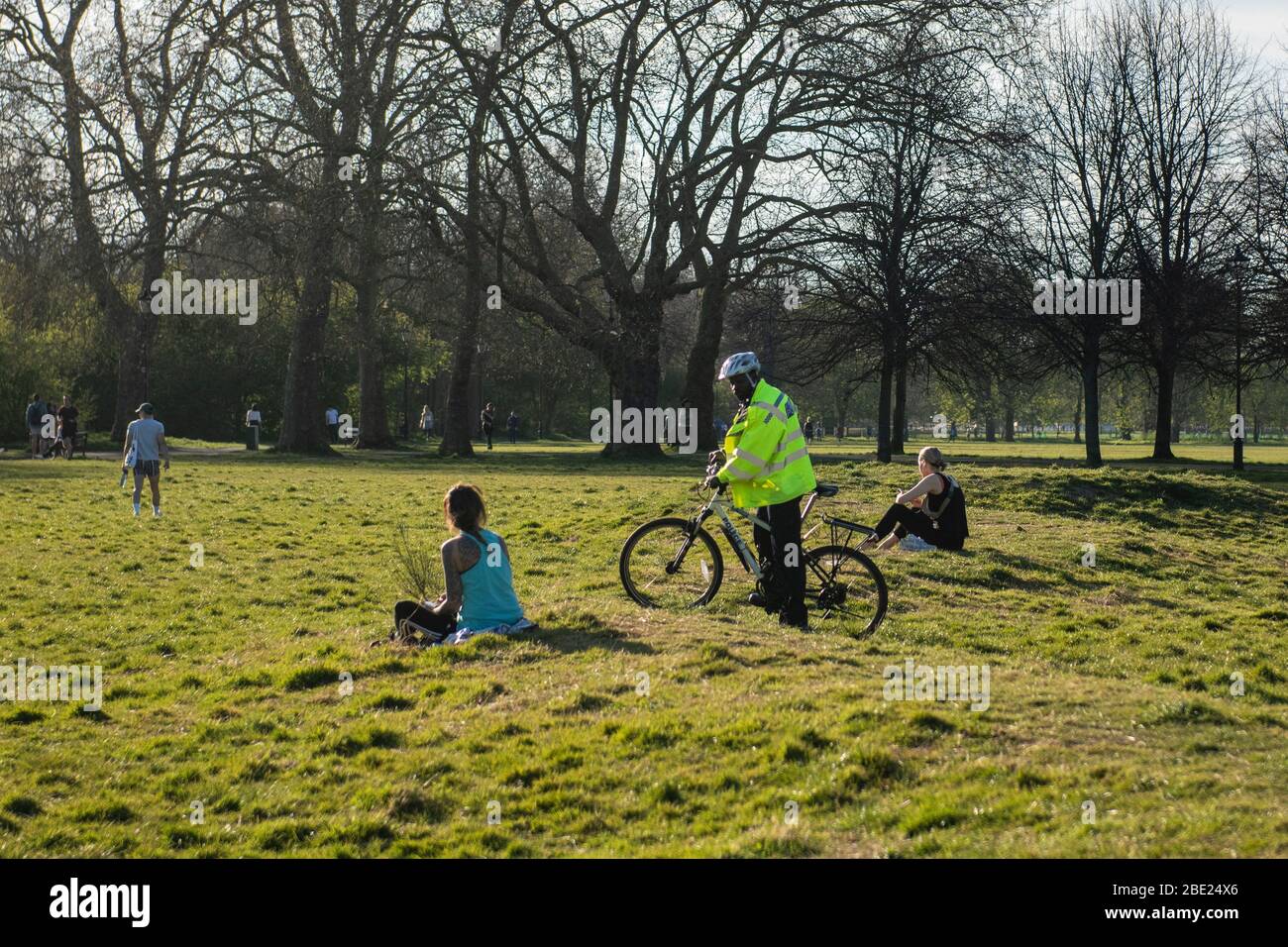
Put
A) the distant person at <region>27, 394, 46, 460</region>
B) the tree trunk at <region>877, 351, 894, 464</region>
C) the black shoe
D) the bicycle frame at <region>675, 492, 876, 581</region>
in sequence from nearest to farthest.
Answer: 1. the bicycle frame at <region>675, 492, 876, 581</region>
2. the black shoe
3. the distant person at <region>27, 394, 46, 460</region>
4. the tree trunk at <region>877, 351, 894, 464</region>

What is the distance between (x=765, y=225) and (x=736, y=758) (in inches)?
1207

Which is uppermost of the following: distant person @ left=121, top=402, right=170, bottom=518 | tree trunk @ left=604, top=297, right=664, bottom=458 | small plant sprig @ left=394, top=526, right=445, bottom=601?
tree trunk @ left=604, top=297, right=664, bottom=458

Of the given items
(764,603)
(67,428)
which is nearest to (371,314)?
(67,428)

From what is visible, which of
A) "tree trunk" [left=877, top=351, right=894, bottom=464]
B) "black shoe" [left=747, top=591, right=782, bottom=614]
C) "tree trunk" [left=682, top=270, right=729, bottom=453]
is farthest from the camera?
"tree trunk" [left=682, top=270, right=729, bottom=453]

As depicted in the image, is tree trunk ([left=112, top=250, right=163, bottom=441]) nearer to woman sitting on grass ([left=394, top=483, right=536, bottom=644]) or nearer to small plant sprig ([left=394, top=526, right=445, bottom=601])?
small plant sprig ([left=394, top=526, right=445, bottom=601])

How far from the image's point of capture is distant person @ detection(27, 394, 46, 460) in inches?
1416

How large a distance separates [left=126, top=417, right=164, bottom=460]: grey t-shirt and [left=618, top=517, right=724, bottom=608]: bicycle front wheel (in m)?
11.6

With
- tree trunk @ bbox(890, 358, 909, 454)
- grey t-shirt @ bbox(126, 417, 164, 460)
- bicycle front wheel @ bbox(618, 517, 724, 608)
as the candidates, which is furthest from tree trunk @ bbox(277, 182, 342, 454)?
bicycle front wheel @ bbox(618, 517, 724, 608)

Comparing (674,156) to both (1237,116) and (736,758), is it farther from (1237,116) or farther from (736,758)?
(736,758)

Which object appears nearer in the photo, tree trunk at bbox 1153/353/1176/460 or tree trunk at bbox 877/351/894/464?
tree trunk at bbox 877/351/894/464

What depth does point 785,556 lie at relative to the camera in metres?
10.0

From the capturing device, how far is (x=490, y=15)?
3038 centimetres

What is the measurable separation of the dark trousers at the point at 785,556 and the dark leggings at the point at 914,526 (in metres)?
3.76
